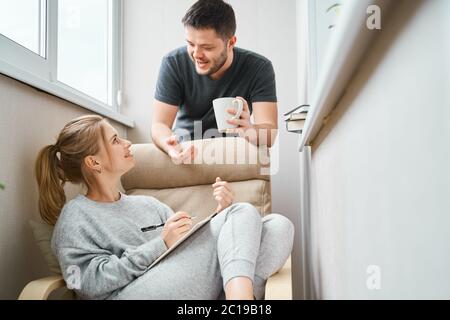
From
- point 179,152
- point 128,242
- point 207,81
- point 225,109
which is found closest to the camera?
point 128,242

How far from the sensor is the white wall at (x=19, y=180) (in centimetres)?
99

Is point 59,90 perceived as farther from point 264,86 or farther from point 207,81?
point 264,86

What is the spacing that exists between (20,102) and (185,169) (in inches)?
22.6

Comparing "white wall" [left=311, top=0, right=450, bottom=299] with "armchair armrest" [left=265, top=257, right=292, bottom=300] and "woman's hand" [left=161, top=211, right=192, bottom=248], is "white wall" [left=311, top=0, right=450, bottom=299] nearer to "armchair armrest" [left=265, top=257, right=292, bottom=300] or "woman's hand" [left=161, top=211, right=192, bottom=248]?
"armchair armrest" [left=265, top=257, right=292, bottom=300]

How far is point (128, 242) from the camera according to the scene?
0.99 meters

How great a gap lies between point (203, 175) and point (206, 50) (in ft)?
1.56

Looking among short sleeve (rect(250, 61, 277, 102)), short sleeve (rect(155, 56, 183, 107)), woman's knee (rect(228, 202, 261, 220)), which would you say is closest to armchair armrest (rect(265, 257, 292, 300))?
woman's knee (rect(228, 202, 261, 220))

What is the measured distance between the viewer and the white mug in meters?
1.22

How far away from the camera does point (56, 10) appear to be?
4.79 feet

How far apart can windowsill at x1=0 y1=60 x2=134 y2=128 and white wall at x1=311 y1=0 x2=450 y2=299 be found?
87cm

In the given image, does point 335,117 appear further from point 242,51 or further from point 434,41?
point 242,51

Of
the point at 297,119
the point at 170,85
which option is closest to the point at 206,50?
the point at 170,85

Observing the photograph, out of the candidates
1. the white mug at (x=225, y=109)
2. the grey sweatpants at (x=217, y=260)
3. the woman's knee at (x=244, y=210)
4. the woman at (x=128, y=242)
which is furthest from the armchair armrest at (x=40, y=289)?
the white mug at (x=225, y=109)

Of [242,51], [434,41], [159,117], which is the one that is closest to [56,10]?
[159,117]
